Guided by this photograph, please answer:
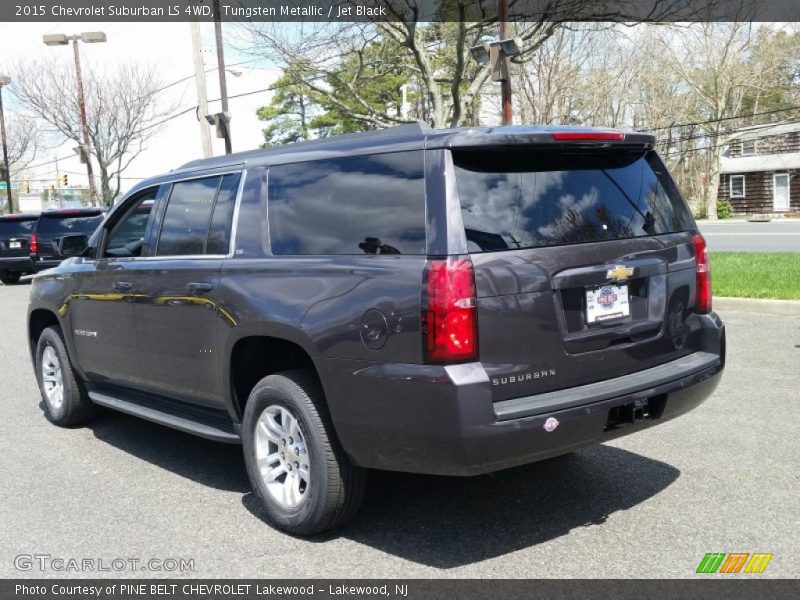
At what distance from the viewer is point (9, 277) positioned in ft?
72.5

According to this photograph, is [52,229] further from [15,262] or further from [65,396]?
[65,396]

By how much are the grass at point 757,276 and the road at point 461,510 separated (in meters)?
4.62

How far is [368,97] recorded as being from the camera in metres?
32.1

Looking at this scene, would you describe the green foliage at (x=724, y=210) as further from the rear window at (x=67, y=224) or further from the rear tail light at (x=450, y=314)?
the rear tail light at (x=450, y=314)

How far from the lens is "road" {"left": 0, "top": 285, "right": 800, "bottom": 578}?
3650 mm

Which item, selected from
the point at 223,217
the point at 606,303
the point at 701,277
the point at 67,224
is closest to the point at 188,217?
the point at 223,217

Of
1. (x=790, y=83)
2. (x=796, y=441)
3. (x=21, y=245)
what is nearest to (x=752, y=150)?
(x=790, y=83)

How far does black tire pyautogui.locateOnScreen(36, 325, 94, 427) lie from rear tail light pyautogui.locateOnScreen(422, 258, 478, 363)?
3.82 meters

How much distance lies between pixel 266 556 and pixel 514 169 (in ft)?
7.05

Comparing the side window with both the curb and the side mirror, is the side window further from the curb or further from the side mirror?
the curb

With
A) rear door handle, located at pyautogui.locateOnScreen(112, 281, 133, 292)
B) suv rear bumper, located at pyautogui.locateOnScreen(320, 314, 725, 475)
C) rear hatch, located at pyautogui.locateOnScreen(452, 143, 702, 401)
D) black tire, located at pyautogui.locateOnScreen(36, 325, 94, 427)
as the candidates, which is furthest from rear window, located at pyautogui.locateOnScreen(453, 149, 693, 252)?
black tire, located at pyautogui.locateOnScreen(36, 325, 94, 427)

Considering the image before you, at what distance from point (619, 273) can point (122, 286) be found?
3240 mm

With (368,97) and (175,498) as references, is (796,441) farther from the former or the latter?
(368,97)

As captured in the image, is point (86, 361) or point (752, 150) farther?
point (752, 150)
